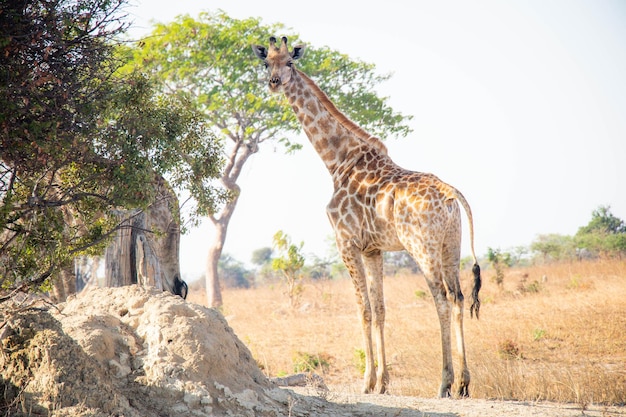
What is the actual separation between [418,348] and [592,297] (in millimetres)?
4757

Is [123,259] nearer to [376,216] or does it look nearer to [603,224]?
[376,216]

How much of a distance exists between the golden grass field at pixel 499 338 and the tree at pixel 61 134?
14.1ft

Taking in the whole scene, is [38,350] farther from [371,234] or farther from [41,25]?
[371,234]

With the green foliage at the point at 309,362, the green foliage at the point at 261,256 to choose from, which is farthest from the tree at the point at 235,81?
the green foliage at the point at 261,256

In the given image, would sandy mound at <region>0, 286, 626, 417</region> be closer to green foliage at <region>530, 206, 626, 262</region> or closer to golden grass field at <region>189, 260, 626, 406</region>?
golden grass field at <region>189, 260, 626, 406</region>

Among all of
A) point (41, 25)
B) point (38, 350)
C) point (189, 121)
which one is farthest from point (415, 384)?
point (41, 25)

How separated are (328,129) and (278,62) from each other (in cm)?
112

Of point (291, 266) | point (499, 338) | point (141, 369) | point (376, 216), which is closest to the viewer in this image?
point (141, 369)

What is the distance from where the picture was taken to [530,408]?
6.72m

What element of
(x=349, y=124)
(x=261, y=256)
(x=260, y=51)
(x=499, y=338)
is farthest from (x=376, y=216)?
(x=261, y=256)

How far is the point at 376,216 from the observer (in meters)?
8.26

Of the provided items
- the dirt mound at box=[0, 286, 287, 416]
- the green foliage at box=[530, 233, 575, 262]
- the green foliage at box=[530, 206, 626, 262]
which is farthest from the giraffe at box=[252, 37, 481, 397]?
the green foliage at box=[530, 233, 575, 262]

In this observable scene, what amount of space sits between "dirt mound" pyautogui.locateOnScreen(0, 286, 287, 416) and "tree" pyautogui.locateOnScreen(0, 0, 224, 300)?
45 centimetres

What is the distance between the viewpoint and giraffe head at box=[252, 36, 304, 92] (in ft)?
30.1
